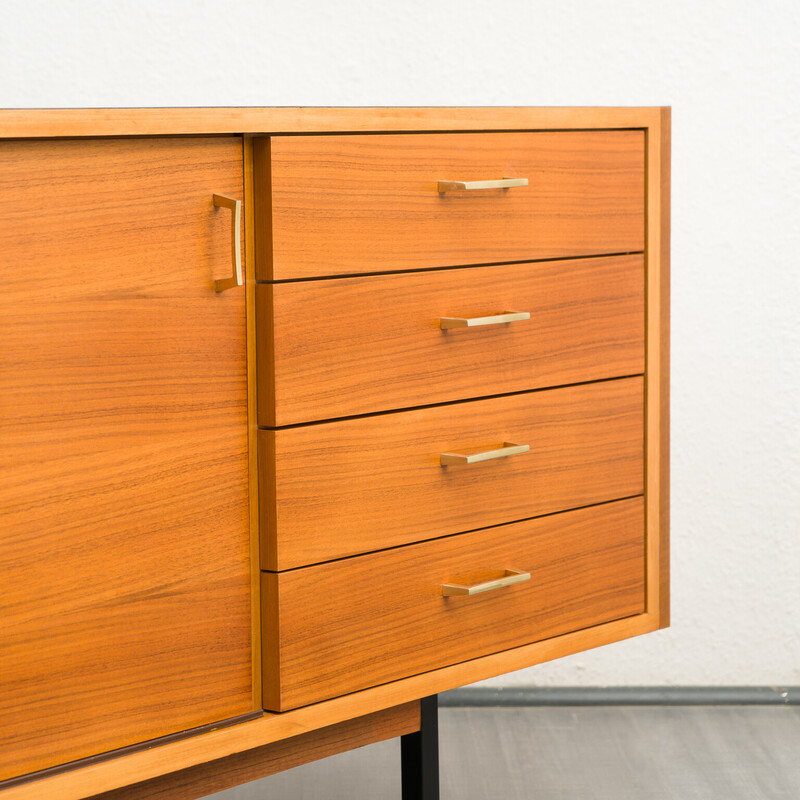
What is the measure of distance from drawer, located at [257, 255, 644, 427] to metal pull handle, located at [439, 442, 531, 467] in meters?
0.06

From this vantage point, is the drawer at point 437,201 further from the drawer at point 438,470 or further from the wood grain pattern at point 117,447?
the drawer at point 438,470

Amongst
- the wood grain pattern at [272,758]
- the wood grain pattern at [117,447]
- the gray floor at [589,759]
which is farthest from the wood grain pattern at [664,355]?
the wood grain pattern at [117,447]

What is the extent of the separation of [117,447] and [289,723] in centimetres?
34

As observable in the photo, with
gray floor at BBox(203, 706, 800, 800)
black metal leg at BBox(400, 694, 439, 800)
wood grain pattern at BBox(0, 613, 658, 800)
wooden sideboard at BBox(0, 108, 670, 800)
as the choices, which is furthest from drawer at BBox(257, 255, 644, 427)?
gray floor at BBox(203, 706, 800, 800)

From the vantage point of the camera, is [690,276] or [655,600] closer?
[655,600]

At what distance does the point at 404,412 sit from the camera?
117 cm

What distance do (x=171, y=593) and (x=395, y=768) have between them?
35.6 inches

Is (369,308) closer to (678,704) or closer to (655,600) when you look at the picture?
(655,600)

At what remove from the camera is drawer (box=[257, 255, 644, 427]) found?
1079mm

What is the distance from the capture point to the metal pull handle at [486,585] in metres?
1.22
